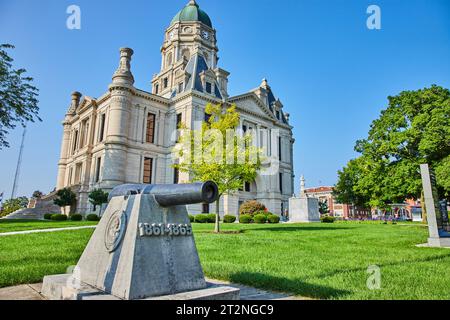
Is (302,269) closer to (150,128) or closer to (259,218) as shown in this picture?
(259,218)

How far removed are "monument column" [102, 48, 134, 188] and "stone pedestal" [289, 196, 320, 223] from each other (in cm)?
1844

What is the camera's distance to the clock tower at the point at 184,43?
46.3m

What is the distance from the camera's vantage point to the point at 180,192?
348cm

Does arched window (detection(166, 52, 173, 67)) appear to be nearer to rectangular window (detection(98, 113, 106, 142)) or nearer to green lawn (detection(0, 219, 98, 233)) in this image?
rectangular window (detection(98, 113, 106, 142))

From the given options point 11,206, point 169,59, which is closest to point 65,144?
point 11,206

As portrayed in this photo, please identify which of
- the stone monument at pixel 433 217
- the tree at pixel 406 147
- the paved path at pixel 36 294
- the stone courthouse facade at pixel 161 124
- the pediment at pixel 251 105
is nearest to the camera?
the paved path at pixel 36 294

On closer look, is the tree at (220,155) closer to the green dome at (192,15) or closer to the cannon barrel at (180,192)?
the cannon barrel at (180,192)

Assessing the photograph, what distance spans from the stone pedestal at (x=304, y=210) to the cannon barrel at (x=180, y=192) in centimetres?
2470

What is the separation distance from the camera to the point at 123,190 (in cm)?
401

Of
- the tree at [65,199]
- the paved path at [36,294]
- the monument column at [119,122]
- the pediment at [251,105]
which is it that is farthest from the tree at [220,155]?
the pediment at [251,105]

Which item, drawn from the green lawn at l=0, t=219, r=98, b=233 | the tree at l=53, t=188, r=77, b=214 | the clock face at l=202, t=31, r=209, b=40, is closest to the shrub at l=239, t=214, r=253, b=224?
the green lawn at l=0, t=219, r=98, b=233

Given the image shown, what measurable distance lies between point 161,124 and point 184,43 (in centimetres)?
1745

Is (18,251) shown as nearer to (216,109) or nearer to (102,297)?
(102,297)
